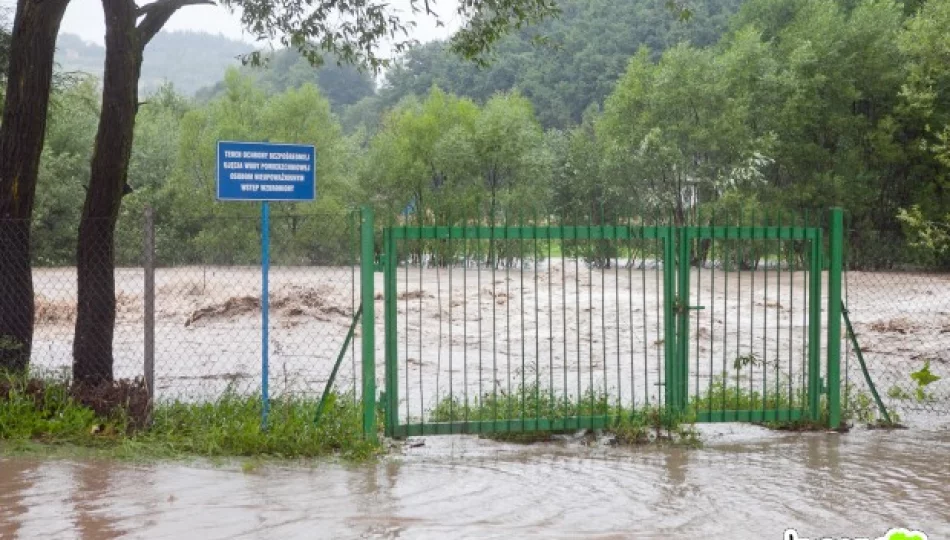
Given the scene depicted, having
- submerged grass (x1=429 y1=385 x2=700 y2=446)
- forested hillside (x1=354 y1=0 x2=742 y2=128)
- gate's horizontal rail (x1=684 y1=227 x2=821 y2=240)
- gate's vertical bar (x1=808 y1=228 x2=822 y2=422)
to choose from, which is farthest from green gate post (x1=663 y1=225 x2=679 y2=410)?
forested hillside (x1=354 y1=0 x2=742 y2=128)

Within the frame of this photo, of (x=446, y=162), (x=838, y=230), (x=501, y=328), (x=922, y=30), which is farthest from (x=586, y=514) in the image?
(x=446, y=162)

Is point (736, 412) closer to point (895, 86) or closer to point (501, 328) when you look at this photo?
point (501, 328)

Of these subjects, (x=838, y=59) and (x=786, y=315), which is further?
(x=838, y=59)

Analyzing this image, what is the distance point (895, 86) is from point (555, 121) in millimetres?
39049

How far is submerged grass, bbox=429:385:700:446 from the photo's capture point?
920cm

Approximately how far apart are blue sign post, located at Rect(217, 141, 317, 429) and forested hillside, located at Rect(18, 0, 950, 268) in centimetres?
2649

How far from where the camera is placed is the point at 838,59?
42156 mm

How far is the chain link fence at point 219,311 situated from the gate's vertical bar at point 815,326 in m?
4.27

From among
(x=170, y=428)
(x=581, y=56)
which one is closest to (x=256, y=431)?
(x=170, y=428)

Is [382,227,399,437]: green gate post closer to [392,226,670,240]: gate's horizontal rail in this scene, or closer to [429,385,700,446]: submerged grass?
[392,226,670,240]: gate's horizontal rail

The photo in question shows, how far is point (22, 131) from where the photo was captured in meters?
10.0

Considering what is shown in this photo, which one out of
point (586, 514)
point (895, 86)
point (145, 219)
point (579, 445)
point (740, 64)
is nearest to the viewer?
point (586, 514)

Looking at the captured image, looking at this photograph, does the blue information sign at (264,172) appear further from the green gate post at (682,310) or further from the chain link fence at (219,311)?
the green gate post at (682,310)

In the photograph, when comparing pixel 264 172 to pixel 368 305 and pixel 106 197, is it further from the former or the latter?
pixel 106 197
